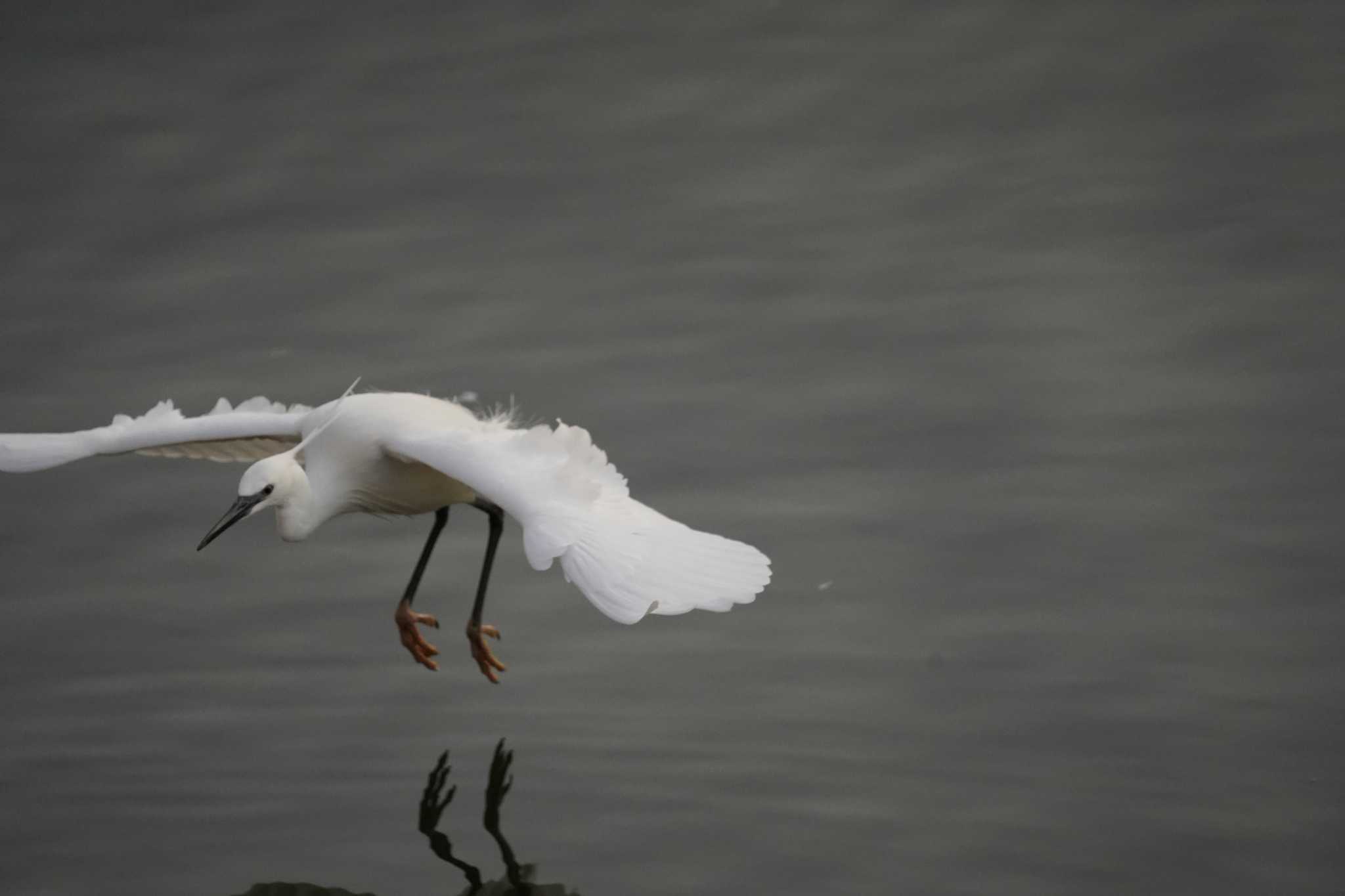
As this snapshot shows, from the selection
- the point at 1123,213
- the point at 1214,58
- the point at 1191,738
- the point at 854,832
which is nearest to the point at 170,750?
the point at 854,832

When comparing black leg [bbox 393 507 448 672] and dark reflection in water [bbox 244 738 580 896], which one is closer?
dark reflection in water [bbox 244 738 580 896]

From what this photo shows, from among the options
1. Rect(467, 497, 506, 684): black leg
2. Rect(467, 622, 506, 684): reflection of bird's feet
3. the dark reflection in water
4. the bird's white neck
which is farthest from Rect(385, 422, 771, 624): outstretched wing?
the dark reflection in water

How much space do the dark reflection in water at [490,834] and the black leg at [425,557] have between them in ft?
1.88

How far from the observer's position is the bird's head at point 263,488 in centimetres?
729

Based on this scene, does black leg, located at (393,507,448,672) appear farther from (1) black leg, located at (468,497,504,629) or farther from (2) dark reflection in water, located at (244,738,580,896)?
(2) dark reflection in water, located at (244,738,580,896)

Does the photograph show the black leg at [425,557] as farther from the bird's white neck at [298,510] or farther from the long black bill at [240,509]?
the long black bill at [240,509]

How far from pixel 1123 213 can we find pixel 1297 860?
15.5ft

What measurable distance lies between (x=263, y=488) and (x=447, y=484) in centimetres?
82

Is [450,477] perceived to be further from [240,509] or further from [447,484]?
[240,509]

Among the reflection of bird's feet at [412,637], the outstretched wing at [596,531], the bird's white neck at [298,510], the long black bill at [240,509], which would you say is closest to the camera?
the outstretched wing at [596,531]

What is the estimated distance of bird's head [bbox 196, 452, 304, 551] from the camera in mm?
7293

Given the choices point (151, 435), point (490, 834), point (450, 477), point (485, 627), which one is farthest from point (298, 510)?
point (490, 834)

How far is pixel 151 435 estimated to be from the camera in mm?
7941

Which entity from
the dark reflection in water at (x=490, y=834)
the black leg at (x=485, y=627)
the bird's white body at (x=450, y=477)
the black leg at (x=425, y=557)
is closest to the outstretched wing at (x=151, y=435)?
the bird's white body at (x=450, y=477)
